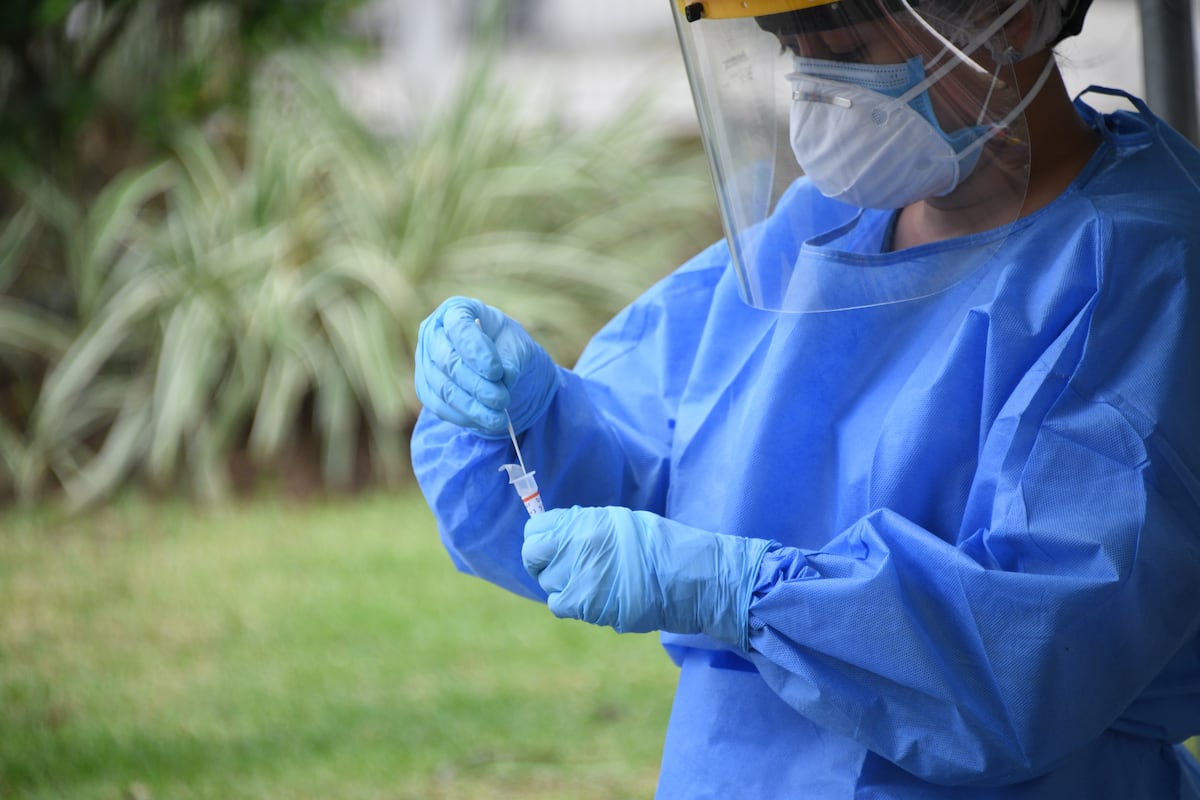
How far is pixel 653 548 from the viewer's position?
1161 millimetres

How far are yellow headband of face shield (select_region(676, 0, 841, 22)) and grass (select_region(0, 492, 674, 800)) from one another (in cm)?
176

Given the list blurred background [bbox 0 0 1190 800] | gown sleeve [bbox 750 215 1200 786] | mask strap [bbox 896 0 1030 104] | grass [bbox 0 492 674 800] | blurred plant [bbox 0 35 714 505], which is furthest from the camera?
blurred plant [bbox 0 35 714 505]

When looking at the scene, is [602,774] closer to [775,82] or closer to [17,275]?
[775,82]

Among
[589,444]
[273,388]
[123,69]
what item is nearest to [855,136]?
[589,444]

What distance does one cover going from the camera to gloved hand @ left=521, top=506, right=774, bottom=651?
115 cm

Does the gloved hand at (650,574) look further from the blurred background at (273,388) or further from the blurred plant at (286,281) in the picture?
the blurred plant at (286,281)

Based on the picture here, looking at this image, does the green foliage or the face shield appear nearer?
the face shield

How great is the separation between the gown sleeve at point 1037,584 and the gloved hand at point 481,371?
14.6 inches

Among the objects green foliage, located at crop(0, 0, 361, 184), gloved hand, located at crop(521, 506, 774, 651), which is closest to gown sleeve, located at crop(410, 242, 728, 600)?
gloved hand, located at crop(521, 506, 774, 651)

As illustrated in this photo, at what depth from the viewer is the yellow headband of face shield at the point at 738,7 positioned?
3.87ft

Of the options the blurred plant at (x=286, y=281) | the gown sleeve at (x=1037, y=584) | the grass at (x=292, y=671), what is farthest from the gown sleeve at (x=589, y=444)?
the blurred plant at (x=286, y=281)

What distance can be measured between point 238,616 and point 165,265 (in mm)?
1567

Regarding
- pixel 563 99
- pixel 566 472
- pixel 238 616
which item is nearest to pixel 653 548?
pixel 566 472

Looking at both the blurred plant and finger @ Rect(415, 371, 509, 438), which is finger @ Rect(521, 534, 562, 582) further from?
the blurred plant
